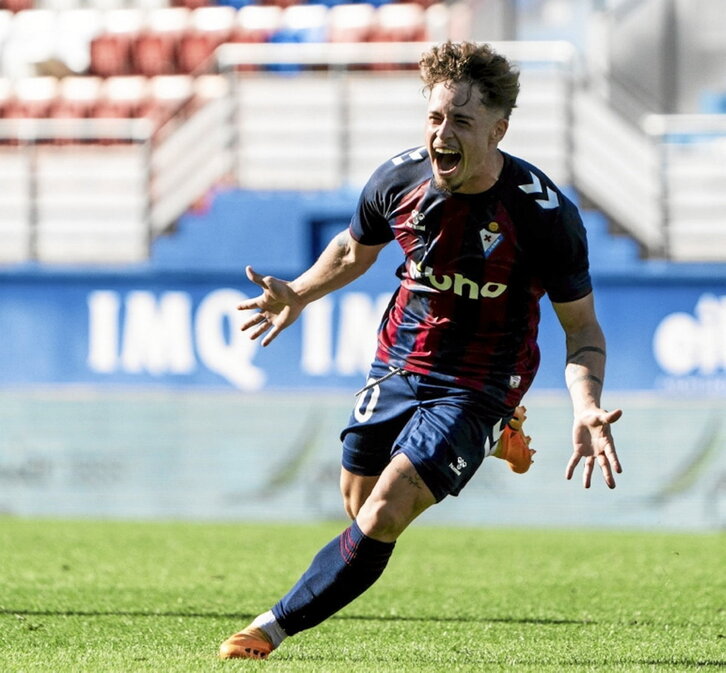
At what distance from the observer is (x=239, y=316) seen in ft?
43.9

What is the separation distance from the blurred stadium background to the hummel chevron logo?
749 centimetres

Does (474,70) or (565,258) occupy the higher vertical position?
(474,70)

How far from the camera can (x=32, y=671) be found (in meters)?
4.93

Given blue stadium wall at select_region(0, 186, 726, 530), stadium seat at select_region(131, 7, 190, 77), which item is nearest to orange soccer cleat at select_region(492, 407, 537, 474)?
blue stadium wall at select_region(0, 186, 726, 530)

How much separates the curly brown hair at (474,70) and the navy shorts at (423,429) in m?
1.06

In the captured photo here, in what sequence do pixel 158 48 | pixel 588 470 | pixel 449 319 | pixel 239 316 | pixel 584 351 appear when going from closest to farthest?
pixel 588 470
pixel 584 351
pixel 449 319
pixel 239 316
pixel 158 48

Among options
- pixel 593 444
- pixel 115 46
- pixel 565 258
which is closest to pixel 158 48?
pixel 115 46

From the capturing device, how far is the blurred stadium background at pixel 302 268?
12.9 meters

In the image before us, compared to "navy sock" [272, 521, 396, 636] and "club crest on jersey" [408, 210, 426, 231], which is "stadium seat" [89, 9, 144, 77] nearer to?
"club crest on jersey" [408, 210, 426, 231]

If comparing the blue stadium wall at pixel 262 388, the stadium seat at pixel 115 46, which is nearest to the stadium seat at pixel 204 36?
the stadium seat at pixel 115 46

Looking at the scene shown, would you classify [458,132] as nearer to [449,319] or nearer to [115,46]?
[449,319]

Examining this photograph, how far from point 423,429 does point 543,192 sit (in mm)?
954

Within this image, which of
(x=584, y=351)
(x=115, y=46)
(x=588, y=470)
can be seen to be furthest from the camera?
(x=115, y=46)

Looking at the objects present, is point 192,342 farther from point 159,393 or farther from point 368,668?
point 368,668
